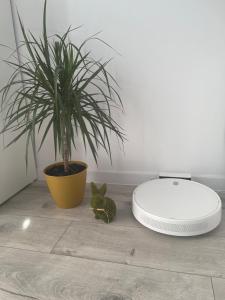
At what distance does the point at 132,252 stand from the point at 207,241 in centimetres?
36

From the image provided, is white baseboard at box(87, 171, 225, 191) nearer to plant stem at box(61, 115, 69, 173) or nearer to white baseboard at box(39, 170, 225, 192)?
white baseboard at box(39, 170, 225, 192)

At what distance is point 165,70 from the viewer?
1.48m

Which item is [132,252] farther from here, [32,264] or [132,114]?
[132,114]

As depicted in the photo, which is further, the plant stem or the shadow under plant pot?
the shadow under plant pot

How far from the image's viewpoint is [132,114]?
5.25ft

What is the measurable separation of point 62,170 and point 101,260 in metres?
0.63

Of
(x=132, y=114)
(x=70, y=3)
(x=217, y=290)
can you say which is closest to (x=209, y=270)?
(x=217, y=290)

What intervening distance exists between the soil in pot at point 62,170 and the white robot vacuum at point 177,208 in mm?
383

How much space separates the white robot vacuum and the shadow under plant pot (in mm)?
342

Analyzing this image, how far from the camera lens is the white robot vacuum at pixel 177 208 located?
1.13m

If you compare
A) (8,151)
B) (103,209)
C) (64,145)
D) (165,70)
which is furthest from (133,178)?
(8,151)

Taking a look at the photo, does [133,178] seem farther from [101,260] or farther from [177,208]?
[101,260]

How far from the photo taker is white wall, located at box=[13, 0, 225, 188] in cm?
139

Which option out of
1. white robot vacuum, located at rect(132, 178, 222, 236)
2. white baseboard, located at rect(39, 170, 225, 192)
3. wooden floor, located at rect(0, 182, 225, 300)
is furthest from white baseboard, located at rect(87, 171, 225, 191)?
wooden floor, located at rect(0, 182, 225, 300)
